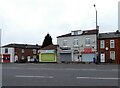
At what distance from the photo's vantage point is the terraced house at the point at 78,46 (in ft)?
215

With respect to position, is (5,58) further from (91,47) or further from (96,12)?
(96,12)

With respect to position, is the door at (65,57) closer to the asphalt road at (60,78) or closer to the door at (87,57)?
the door at (87,57)

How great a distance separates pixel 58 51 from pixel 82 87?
59466 millimetres

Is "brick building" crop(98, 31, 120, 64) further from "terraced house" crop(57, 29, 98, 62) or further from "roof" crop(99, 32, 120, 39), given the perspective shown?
"terraced house" crop(57, 29, 98, 62)

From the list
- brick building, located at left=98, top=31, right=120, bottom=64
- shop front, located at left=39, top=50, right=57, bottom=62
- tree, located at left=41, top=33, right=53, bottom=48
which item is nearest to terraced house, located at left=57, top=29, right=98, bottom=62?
brick building, located at left=98, top=31, right=120, bottom=64

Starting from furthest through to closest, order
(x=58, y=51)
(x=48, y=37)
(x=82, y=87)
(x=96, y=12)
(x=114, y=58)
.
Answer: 1. (x=48, y=37)
2. (x=58, y=51)
3. (x=114, y=58)
4. (x=96, y=12)
5. (x=82, y=87)

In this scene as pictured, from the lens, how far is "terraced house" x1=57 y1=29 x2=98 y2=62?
65625mm

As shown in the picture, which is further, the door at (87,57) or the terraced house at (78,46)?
the terraced house at (78,46)

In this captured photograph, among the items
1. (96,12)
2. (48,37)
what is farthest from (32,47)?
(96,12)

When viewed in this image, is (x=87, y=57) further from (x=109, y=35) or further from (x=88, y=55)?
(x=109, y=35)

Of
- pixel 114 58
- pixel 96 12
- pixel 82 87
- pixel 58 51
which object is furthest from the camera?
pixel 58 51

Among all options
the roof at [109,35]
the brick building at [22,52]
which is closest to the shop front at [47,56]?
the roof at [109,35]

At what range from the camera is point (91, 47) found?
65.7 metres

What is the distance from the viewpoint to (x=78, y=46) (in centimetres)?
6812
